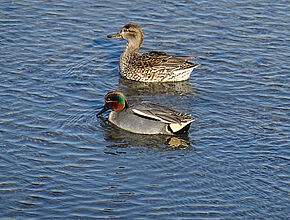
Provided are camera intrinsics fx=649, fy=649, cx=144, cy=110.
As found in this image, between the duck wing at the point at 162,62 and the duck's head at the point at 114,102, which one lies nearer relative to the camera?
the duck's head at the point at 114,102

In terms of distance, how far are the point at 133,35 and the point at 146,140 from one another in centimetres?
432

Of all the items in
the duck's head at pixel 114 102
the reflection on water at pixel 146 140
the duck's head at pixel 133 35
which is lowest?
the reflection on water at pixel 146 140

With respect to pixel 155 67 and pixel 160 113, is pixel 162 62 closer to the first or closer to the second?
pixel 155 67

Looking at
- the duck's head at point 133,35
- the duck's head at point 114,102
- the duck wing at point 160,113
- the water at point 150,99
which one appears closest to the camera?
the water at point 150,99

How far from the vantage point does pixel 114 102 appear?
12.6 metres

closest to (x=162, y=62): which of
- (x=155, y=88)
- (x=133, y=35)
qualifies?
(x=155, y=88)

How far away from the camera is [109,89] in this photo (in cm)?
1407

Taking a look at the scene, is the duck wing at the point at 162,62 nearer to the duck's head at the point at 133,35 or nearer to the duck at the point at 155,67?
the duck at the point at 155,67

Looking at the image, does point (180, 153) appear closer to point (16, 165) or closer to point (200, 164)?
point (200, 164)

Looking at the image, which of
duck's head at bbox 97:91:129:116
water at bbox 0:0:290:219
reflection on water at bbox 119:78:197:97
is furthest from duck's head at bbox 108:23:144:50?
duck's head at bbox 97:91:129:116

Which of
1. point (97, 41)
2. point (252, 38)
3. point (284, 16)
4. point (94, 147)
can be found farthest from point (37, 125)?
point (284, 16)

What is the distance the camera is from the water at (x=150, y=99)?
9719 millimetres

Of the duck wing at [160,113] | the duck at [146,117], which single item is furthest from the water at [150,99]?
the duck wing at [160,113]

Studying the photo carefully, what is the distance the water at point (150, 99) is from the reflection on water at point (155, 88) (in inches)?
1.8
